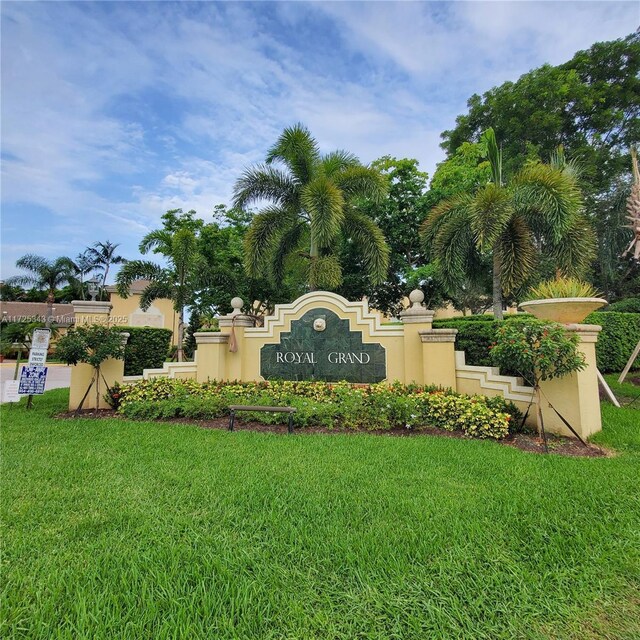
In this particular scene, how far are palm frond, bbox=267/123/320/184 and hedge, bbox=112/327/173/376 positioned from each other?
6209mm

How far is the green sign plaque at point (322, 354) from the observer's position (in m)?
7.79

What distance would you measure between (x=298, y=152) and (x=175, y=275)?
5.88 m

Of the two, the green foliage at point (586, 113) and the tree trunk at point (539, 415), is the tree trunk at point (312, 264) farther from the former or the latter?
the green foliage at point (586, 113)

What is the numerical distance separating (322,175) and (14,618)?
34.3 feet

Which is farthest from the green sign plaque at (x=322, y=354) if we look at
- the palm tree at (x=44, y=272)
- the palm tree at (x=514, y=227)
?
the palm tree at (x=44, y=272)

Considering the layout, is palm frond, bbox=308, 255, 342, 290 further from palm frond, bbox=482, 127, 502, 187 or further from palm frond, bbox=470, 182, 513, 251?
palm frond, bbox=482, 127, 502, 187

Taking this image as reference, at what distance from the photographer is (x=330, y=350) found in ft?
26.3

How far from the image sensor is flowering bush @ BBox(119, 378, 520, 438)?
5.73 meters

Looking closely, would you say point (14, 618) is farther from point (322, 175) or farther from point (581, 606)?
point (322, 175)

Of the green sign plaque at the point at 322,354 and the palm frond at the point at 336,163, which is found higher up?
the palm frond at the point at 336,163

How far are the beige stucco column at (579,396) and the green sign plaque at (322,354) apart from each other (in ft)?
10.6

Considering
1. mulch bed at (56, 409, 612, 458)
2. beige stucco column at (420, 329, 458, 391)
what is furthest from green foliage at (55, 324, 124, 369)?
beige stucco column at (420, 329, 458, 391)

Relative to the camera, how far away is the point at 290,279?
13742 mm

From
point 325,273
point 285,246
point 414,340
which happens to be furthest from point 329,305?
point 285,246
